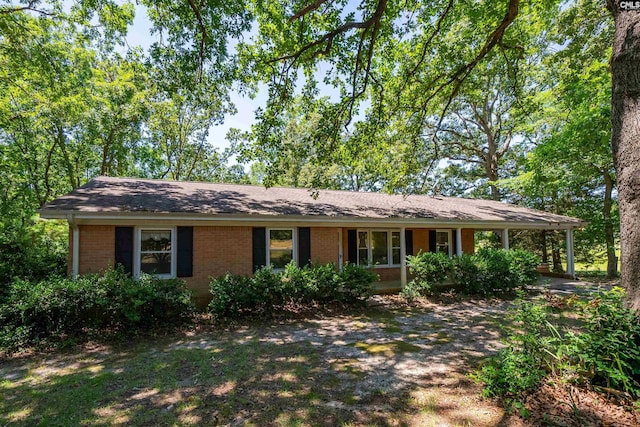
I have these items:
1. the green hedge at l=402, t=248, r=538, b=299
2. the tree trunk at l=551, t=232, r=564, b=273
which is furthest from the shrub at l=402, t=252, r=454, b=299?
the tree trunk at l=551, t=232, r=564, b=273

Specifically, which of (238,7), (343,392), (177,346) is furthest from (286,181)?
(343,392)

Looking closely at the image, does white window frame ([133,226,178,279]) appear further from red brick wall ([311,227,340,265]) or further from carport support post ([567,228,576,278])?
carport support post ([567,228,576,278])

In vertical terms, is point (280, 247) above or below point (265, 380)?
above

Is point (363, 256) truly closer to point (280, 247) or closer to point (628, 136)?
point (280, 247)

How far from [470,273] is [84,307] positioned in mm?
10681

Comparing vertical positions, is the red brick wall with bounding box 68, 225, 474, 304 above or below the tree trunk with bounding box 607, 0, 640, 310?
below

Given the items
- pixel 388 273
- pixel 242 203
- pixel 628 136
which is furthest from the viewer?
pixel 388 273

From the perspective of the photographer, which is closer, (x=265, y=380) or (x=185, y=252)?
(x=265, y=380)

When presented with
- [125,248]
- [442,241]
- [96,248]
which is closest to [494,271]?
[442,241]

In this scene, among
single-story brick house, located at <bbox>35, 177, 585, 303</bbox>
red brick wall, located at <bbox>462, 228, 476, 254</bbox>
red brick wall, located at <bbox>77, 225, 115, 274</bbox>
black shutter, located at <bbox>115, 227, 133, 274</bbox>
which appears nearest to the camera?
red brick wall, located at <bbox>77, 225, 115, 274</bbox>

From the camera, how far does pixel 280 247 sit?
10633mm

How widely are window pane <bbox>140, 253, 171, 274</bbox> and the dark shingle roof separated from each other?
148 cm

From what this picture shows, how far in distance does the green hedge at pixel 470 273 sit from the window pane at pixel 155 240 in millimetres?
7648

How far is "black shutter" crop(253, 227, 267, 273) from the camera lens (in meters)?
10.1
